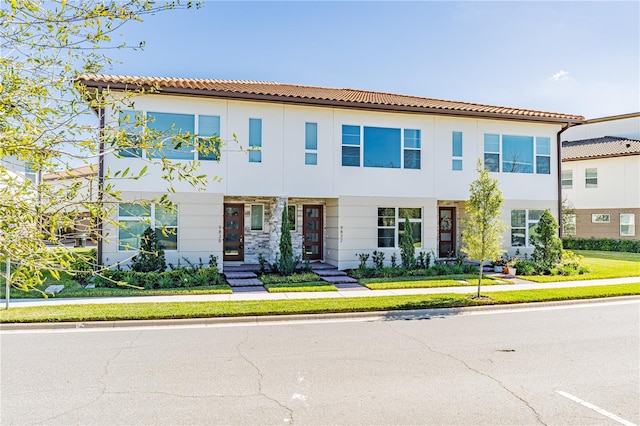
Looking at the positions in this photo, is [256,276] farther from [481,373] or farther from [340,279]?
[481,373]

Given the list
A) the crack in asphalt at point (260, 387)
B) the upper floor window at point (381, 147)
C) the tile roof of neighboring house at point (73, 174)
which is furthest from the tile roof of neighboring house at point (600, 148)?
the tile roof of neighboring house at point (73, 174)

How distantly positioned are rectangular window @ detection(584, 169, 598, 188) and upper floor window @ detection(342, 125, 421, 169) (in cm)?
1931

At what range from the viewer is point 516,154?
19.3 m

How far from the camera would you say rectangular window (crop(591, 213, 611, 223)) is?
29.3 metres

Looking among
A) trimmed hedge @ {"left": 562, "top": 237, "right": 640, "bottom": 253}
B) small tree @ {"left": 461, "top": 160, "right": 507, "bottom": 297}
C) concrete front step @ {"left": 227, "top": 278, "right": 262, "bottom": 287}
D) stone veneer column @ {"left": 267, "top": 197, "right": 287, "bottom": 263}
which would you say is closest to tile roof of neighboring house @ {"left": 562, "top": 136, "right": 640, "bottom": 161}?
trimmed hedge @ {"left": 562, "top": 237, "right": 640, "bottom": 253}

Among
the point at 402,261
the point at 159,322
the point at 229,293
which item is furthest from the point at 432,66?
the point at 159,322

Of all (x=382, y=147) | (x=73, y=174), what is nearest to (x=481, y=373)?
(x=73, y=174)

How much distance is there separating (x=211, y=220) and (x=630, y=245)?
85.9 feet

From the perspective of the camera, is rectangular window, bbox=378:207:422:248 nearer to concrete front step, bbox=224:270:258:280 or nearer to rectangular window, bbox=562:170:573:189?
concrete front step, bbox=224:270:258:280

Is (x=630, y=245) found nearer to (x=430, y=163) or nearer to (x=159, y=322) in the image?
(x=430, y=163)

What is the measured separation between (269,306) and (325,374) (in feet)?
15.1

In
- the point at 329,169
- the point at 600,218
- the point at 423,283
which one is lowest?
the point at 423,283

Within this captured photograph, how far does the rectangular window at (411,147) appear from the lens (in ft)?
58.7

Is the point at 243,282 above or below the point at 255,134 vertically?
below
